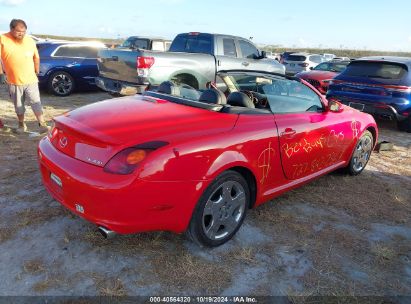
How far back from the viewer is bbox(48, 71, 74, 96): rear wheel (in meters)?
10.0

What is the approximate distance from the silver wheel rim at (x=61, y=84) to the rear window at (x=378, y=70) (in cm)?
725

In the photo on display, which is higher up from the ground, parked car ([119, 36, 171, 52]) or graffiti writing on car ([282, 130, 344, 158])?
parked car ([119, 36, 171, 52])

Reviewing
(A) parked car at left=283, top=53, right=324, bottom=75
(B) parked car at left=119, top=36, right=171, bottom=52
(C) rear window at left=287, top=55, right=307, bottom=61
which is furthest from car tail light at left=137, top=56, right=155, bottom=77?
(C) rear window at left=287, top=55, right=307, bottom=61

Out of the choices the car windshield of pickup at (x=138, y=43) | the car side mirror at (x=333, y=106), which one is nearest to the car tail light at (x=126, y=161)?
the car side mirror at (x=333, y=106)

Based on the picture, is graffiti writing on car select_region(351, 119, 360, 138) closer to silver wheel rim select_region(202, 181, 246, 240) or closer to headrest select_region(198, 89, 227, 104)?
headrest select_region(198, 89, 227, 104)

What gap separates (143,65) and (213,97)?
408cm

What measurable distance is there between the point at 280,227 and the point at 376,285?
987 millimetres

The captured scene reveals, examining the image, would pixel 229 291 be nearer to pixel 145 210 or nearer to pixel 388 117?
pixel 145 210

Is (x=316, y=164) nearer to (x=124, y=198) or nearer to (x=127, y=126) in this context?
(x=127, y=126)

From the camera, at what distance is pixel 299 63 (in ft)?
64.7

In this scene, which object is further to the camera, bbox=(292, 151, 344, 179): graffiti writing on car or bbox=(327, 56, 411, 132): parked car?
bbox=(327, 56, 411, 132): parked car

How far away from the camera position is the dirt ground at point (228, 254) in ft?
8.68

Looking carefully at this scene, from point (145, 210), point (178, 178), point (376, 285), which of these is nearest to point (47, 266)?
point (145, 210)

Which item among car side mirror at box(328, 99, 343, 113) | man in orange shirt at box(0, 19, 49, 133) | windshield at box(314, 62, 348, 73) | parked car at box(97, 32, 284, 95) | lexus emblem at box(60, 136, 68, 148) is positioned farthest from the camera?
windshield at box(314, 62, 348, 73)
